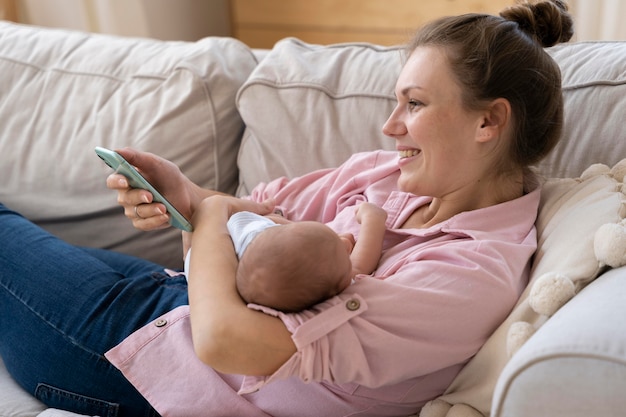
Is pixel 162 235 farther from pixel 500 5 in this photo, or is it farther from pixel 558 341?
pixel 500 5

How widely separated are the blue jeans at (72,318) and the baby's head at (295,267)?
343mm

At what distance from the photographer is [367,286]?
107 centimetres

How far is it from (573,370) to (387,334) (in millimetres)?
274

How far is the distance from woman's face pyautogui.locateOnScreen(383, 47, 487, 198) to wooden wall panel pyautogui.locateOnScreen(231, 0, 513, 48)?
1.63 meters

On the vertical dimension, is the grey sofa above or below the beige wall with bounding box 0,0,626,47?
above

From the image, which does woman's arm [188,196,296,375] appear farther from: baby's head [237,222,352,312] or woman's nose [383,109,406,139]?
woman's nose [383,109,406,139]

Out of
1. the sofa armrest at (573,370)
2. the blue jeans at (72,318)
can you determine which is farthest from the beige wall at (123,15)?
the sofa armrest at (573,370)

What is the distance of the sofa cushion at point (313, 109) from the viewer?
1629mm

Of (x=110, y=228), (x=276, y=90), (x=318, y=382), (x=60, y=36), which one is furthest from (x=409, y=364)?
(x=60, y=36)

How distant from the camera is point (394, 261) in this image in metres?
1.23

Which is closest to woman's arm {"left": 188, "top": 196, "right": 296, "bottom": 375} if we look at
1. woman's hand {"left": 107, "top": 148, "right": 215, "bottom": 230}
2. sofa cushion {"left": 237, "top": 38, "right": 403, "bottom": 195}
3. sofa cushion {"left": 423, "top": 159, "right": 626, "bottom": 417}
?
woman's hand {"left": 107, "top": 148, "right": 215, "bottom": 230}

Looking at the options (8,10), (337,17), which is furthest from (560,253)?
(8,10)

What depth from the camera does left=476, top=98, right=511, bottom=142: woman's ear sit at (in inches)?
47.8

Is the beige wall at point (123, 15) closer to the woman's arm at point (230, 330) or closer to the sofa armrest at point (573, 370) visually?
the woman's arm at point (230, 330)
